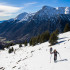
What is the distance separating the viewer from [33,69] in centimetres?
1983

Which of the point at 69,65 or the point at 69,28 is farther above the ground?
the point at 69,28

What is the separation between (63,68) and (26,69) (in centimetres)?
809

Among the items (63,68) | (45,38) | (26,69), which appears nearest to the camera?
(63,68)

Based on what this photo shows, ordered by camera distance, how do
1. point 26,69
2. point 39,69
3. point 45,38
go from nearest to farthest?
1. point 39,69
2. point 26,69
3. point 45,38

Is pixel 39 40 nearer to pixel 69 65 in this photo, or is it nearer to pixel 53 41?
pixel 53 41

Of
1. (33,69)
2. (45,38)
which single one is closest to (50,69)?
(33,69)

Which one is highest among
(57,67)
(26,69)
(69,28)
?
(69,28)

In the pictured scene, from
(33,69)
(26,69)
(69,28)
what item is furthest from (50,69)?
(69,28)

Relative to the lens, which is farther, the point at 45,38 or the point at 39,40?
the point at 39,40

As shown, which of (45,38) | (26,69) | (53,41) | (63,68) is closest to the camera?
(63,68)

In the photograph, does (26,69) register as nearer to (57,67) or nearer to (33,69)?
(33,69)

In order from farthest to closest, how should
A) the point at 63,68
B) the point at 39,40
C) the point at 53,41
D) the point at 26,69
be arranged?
the point at 39,40, the point at 53,41, the point at 26,69, the point at 63,68

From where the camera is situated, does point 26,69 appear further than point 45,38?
No

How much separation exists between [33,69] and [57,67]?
16.7 feet
